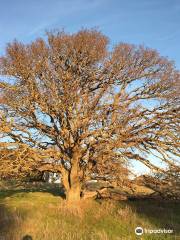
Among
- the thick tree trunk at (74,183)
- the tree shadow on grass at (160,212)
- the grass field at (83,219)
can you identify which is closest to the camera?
the grass field at (83,219)

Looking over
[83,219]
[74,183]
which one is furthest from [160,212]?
[74,183]

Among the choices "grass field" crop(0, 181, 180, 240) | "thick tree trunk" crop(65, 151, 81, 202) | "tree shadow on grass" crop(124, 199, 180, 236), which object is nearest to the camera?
"grass field" crop(0, 181, 180, 240)

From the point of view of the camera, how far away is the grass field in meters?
11.8

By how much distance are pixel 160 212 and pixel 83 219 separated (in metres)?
4.60

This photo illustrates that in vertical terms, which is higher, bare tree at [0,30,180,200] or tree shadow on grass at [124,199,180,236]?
bare tree at [0,30,180,200]

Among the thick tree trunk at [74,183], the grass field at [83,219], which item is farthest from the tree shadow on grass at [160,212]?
the thick tree trunk at [74,183]

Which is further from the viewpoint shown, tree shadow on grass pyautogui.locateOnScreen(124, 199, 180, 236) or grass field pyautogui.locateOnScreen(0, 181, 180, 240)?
tree shadow on grass pyautogui.locateOnScreen(124, 199, 180, 236)

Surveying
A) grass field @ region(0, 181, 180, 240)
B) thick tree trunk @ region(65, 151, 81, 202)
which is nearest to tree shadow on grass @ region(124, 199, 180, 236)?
grass field @ region(0, 181, 180, 240)

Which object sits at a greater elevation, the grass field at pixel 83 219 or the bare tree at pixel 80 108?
the bare tree at pixel 80 108

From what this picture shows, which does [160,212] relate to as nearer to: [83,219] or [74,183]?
[83,219]

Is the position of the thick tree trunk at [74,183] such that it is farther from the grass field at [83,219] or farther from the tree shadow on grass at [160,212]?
the tree shadow on grass at [160,212]

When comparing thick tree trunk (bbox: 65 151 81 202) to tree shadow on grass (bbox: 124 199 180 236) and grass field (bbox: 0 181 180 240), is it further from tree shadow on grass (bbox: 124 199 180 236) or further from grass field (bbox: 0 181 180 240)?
tree shadow on grass (bbox: 124 199 180 236)

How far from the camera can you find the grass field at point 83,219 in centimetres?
1184

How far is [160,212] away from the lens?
1756 centimetres
